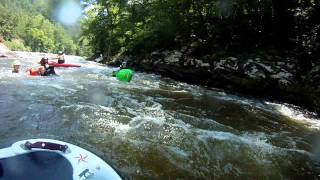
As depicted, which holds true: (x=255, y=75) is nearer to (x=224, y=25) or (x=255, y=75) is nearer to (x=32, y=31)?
(x=224, y=25)

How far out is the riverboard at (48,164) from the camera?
14.4 feet

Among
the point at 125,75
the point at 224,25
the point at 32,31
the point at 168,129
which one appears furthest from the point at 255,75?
the point at 32,31

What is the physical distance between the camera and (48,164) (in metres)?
4.58

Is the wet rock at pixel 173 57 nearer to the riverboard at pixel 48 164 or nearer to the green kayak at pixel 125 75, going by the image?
the green kayak at pixel 125 75

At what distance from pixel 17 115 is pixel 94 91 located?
5.17 metres

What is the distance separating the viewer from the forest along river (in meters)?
7.02

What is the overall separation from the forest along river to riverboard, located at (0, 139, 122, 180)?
151cm

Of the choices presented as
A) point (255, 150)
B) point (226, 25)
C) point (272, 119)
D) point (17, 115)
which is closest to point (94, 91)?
point (17, 115)

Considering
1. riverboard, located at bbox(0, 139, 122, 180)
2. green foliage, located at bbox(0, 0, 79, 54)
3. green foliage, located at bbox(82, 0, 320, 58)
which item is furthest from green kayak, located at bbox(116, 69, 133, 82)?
green foliage, located at bbox(0, 0, 79, 54)

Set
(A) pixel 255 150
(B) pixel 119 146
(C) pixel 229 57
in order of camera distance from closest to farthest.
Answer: (B) pixel 119 146, (A) pixel 255 150, (C) pixel 229 57

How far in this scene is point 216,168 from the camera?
6.98m

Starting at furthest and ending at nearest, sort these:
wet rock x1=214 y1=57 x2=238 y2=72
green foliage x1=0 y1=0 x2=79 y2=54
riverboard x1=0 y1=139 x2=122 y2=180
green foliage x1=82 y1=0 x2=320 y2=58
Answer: green foliage x1=0 y1=0 x2=79 y2=54
green foliage x1=82 y1=0 x2=320 y2=58
wet rock x1=214 y1=57 x2=238 y2=72
riverboard x1=0 y1=139 x2=122 y2=180

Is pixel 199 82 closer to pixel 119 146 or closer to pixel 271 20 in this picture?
pixel 271 20

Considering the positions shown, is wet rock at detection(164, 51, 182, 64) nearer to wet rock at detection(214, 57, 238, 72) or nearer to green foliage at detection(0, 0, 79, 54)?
wet rock at detection(214, 57, 238, 72)
